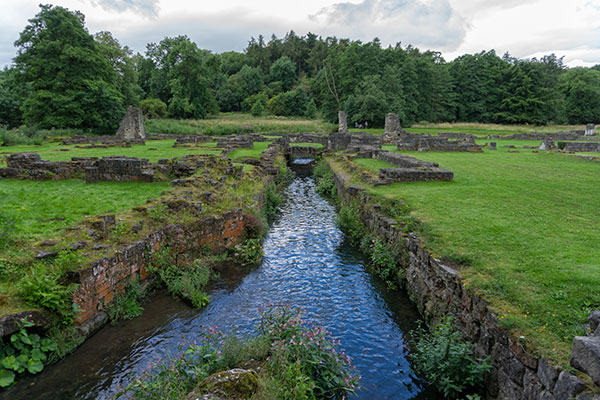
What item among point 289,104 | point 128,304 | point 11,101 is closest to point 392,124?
point 128,304

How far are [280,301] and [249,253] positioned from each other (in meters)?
2.76

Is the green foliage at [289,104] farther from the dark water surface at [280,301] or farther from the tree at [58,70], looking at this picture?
the dark water surface at [280,301]

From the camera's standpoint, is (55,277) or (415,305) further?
(415,305)

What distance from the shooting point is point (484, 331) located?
5551 mm

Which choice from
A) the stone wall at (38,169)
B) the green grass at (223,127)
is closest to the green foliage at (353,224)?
the stone wall at (38,169)

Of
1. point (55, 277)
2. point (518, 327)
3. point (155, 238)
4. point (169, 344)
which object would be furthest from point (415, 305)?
point (55, 277)

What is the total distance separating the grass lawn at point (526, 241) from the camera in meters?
5.08

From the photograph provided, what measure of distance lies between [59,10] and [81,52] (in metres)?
4.52

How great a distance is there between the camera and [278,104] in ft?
269

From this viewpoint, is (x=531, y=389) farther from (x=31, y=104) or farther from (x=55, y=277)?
(x=31, y=104)

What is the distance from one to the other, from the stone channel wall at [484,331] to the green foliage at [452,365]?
180 mm

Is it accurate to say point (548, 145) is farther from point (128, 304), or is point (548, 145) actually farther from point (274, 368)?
point (128, 304)

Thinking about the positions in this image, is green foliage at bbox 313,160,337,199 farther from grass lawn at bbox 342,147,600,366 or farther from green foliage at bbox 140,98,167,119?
green foliage at bbox 140,98,167,119

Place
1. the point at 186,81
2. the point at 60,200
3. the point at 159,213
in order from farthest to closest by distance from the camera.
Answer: the point at 186,81 → the point at 60,200 → the point at 159,213
